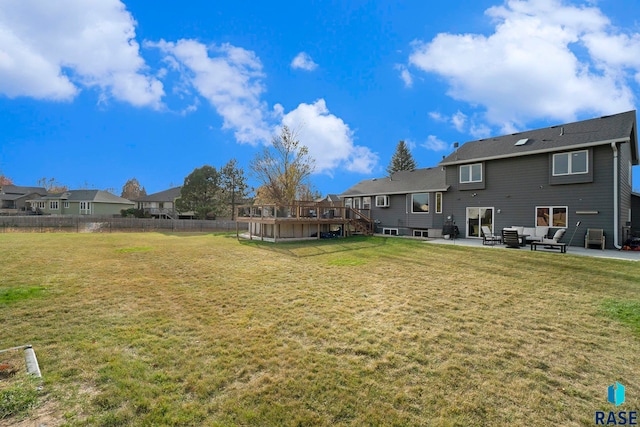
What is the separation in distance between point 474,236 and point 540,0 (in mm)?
11298

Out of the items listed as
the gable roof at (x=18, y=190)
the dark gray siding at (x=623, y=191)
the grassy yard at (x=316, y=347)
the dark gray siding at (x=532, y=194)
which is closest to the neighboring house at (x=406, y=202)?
the dark gray siding at (x=532, y=194)

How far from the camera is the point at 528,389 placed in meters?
2.83

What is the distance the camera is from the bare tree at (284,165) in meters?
29.0

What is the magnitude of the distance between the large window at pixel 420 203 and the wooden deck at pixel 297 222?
3.70 meters

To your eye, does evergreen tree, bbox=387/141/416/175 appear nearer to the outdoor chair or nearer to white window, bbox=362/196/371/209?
white window, bbox=362/196/371/209

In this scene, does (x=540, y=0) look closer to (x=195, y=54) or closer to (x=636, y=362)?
(x=636, y=362)

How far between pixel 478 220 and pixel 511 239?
400 cm

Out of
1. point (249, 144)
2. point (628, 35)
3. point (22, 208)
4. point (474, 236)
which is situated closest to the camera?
point (628, 35)

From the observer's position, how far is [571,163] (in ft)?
43.4

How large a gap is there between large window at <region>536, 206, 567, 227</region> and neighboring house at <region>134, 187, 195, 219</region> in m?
39.1

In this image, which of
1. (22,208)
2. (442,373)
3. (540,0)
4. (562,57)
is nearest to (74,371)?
(442,373)

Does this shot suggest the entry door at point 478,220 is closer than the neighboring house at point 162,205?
Yes

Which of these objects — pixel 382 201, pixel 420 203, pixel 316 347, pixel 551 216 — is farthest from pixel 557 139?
pixel 316 347

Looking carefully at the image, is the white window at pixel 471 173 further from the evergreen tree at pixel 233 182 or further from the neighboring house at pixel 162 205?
the neighboring house at pixel 162 205
